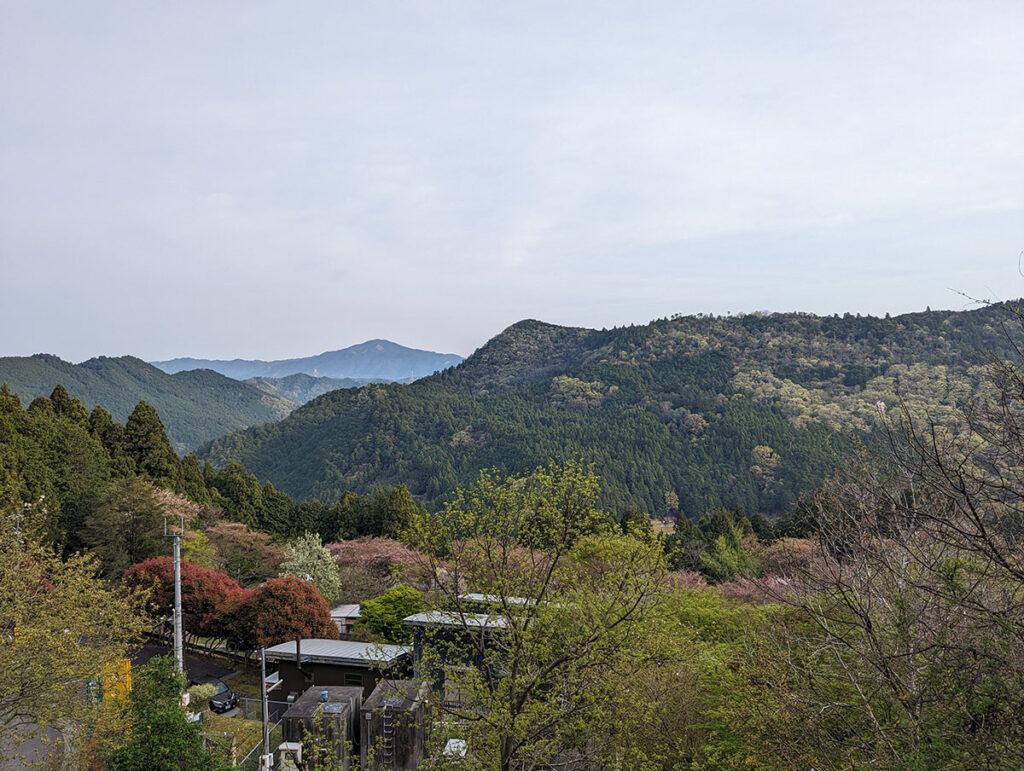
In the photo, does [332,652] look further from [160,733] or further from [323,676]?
[160,733]

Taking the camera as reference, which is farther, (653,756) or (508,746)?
(653,756)

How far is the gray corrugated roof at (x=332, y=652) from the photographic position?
59.0ft

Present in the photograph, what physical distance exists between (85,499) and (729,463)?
6705cm

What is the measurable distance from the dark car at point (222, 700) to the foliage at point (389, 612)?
4.40m

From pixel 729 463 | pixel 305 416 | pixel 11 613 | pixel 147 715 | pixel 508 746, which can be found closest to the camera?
pixel 508 746

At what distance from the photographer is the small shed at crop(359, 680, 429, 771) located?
45.9 ft

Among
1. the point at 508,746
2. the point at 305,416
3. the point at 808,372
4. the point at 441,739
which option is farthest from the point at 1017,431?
the point at 808,372

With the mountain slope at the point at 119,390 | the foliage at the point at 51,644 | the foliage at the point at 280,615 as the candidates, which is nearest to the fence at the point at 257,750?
the foliage at the point at 51,644

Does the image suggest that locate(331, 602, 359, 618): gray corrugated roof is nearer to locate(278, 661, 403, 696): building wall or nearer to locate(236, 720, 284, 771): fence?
locate(278, 661, 403, 696): building wall

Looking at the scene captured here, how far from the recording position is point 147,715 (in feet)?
33.3

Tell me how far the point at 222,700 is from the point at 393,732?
295 inches

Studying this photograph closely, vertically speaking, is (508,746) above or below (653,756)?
above

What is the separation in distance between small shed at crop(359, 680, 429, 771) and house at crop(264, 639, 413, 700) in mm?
3257

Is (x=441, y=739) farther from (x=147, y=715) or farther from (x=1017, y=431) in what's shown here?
(x=1017, y=431)
